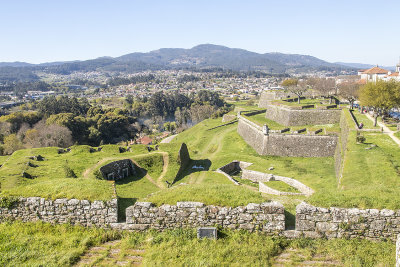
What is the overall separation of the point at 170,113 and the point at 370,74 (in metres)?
72.9

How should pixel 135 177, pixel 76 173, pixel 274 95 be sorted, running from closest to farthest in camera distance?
1. pixel 76 173
2. pixel 135 177
3. pixel 274 95

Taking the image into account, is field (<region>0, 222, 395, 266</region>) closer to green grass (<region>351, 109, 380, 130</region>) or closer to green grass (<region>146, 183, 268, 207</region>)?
green grass (<region>146, 183, 268, 207</region>)

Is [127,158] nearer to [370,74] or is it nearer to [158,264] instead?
[158,264]

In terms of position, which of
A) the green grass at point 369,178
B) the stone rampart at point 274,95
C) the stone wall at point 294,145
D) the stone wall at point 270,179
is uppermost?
the stone rampart at point 274,95

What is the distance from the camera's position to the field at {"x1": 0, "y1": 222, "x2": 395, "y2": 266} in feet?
22.8

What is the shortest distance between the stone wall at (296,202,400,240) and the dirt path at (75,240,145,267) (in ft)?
14.0

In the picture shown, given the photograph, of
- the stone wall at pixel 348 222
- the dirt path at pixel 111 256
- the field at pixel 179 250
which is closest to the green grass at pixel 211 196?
the field at pixel 179 250

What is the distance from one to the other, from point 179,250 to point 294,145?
30692mm

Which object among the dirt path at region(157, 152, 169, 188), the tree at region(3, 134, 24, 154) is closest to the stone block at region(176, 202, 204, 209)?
the dirt path at region(157, 152, 169, 188)

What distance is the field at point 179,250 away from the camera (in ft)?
22.8

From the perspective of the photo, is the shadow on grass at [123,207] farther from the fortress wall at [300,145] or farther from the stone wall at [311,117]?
the stone wall at [311,117]

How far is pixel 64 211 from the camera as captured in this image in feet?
28.4

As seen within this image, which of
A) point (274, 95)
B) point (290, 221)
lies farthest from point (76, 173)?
point (274, 95)

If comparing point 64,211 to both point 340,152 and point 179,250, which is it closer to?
point 179,250
